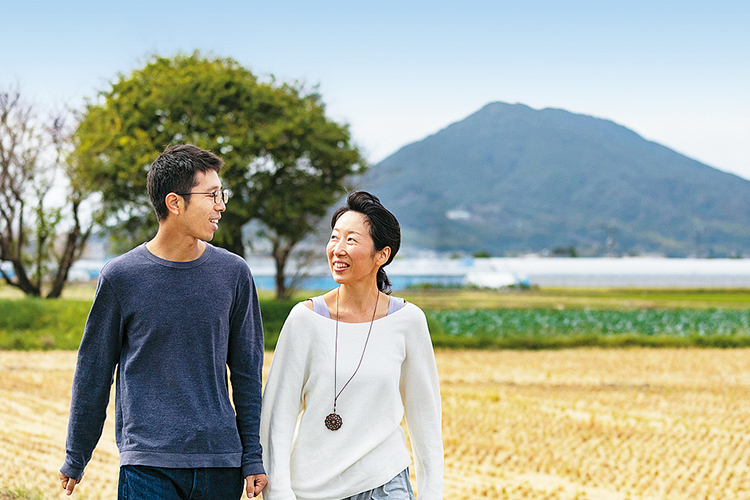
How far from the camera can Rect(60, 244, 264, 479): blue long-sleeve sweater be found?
249 centimetres

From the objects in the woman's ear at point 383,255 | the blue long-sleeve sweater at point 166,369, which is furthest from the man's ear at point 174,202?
the woman's ear at point 383,255

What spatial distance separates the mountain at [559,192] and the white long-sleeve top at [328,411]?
95942 millimetres

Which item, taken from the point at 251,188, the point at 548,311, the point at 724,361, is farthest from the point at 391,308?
the point at 548,311

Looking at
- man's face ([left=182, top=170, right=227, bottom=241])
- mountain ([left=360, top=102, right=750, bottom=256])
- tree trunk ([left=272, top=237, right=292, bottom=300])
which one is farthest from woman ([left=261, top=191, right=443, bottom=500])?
mountain ([left=360, top=102, right=750, bottom=256])

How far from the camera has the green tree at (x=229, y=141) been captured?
60.3 feet

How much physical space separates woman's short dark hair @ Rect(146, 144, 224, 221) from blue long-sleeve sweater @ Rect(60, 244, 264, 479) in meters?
0.18

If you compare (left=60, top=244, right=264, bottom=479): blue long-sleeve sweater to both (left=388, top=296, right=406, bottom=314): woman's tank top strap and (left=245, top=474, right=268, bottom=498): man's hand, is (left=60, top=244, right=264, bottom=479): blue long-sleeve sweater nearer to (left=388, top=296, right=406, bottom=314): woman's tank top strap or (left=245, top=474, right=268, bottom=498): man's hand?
(left=245, top=474, right=268, bottom=498): man's hand

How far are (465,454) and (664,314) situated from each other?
1761 centimetres

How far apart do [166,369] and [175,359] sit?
0.04 metres

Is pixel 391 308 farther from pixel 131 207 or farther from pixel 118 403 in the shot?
pixel 131 207

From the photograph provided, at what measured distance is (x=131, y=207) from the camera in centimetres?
2042

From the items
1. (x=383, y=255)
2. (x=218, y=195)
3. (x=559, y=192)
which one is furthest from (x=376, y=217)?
(x=559, y=192)

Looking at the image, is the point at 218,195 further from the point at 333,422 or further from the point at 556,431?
the point at 556,431

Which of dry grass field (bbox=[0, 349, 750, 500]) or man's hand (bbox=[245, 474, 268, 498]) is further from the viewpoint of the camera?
dry grass field (bbox=[0, 349, 750, 500])
